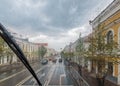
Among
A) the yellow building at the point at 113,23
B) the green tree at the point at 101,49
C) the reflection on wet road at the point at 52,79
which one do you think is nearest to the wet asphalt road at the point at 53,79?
the reflection on wet road at the point at 52,79

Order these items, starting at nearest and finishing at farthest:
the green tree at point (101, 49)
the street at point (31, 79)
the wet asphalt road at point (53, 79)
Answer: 1. the green tree at point (101, 49)
2. the street at point (31, 79)
3. the wet asphalt road at point (53, 79)

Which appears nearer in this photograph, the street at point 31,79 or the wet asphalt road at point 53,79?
the street at point 31,79

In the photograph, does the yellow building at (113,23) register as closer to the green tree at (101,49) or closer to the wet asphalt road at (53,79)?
the green tree at (101,49)

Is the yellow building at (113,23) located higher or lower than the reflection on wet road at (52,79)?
higher

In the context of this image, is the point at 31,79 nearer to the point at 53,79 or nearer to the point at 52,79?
the point at 52,79

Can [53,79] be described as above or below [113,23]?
below

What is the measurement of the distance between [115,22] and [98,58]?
5667 mm

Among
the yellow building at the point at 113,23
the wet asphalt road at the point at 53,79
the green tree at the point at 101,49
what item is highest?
the yellow building at the point at 113,23

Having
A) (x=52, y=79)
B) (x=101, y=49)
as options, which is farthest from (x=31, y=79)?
(x=101, y=49)

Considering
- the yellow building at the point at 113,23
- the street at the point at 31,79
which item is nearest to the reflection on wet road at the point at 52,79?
the street at the point at 31,79

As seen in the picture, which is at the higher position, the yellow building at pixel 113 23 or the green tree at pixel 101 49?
the yellow building at pixel 113 23

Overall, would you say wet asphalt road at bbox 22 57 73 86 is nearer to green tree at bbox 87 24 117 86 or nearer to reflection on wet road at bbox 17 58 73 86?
reflection on wet road at bbox 17 58 73 86

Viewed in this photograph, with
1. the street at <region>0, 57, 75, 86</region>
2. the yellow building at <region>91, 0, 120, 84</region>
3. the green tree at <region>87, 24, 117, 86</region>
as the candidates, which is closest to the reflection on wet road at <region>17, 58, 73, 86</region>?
the street at <region>0, 57, 75, 86</region>

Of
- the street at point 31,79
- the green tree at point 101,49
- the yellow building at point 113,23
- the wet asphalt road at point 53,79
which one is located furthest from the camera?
the wet asphalt road at point 53,79
